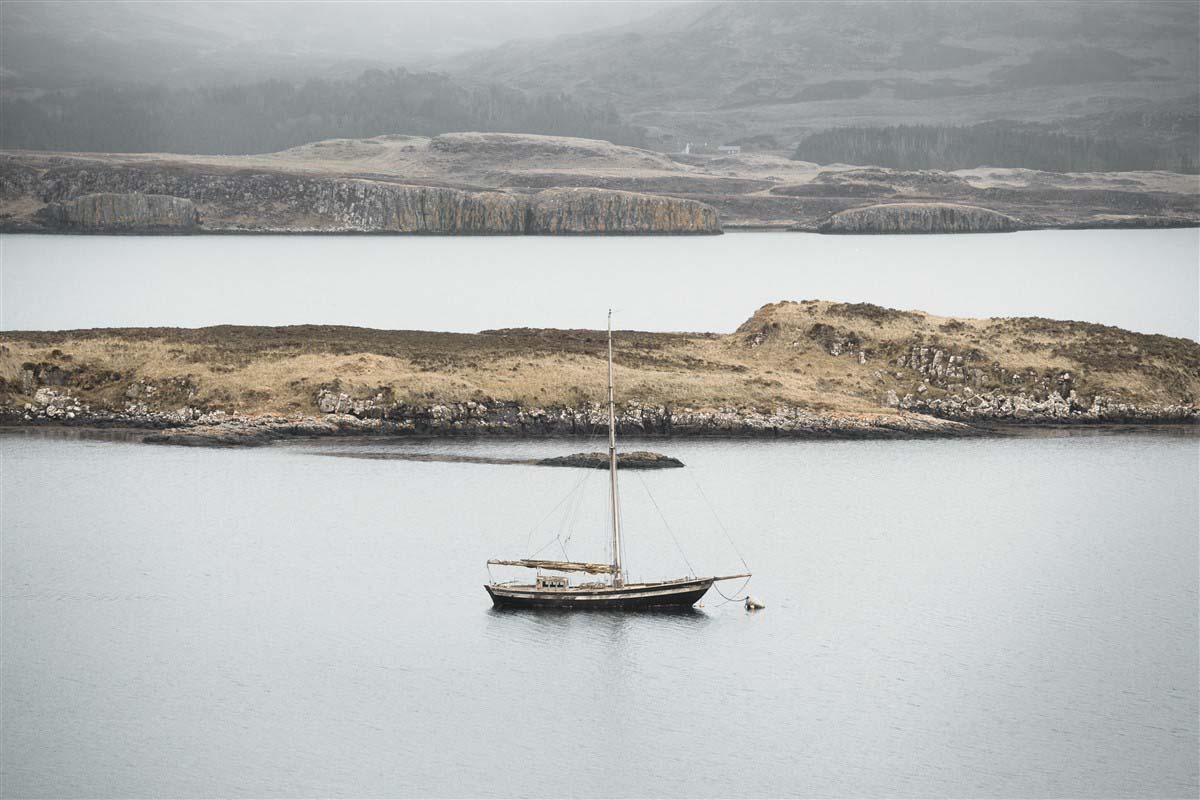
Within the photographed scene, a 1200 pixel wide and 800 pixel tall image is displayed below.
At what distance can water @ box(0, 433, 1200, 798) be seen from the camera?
3028 cm

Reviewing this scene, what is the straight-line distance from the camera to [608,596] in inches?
1495

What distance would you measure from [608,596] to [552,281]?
317ft

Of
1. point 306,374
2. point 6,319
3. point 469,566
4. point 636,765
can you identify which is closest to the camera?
point 636,765

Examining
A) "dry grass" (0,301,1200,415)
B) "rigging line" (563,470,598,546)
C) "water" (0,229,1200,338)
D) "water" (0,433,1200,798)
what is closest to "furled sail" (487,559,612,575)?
"water" (0,433,1200,798)

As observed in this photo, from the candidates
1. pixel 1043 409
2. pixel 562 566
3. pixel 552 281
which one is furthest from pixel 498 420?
pixel 552 281

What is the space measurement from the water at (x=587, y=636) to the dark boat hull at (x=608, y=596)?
18.0 inches

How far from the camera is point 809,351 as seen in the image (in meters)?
68.2

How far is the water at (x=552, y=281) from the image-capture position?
104 meters

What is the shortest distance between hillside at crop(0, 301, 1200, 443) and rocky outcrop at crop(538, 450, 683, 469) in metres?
5.87

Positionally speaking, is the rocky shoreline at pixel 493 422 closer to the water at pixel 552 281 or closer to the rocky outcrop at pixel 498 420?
the rocky outcrop at pixel 498 420

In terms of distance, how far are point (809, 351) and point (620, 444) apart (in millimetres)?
13617

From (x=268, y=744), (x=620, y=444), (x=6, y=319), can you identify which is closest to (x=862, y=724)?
(x=268, y=744)

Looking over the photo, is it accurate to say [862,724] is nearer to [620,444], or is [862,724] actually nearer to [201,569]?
[201,569]

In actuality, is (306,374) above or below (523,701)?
above
